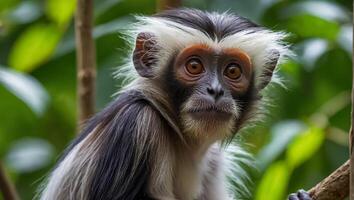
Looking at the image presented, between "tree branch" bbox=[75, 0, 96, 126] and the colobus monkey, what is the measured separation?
213mm

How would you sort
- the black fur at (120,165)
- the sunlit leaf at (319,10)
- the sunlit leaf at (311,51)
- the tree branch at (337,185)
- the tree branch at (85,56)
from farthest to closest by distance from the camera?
the sunlit leaf at (319,10) → the sunlit leaf at (311,51) → the tree branch at (85,56) → the black fur at (120,165) → the tree branch at (337,185)

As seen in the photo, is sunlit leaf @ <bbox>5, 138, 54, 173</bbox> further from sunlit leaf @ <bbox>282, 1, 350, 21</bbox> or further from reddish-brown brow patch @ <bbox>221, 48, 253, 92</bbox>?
reddish-brown brow patch @ <bbox>221, 48, 253, 92</bbox>

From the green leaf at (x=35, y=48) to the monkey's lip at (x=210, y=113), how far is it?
1.78m

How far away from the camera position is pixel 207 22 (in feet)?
17.1

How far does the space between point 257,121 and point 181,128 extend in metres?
0.58

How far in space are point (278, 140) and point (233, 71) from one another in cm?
90

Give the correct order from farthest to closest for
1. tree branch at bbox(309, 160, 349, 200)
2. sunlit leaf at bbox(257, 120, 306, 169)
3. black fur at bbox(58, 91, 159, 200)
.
Answer: sunlit leaf at bbox(257, 120, 306, 169), black fur at bbox(58, 91, 159, 200), tree branch at bbox(309, 160, 349, 200)

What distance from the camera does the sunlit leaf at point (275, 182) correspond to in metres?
5.93

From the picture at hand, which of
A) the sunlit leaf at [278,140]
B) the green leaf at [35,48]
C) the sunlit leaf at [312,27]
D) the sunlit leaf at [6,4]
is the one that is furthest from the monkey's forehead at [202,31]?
the sunlit leaf at [6,4]

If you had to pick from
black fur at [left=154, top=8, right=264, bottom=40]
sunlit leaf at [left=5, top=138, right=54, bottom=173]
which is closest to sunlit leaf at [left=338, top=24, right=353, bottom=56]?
black fur at [left=154, top=8, right=264, bottom=40]

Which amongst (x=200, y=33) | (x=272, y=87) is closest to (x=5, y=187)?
(x=200, y=33)

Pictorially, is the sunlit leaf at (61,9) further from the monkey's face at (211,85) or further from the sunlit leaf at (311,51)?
the sunlit leaf at (311,51)

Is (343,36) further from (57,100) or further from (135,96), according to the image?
(57,100)

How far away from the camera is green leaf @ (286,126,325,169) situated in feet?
19.4
